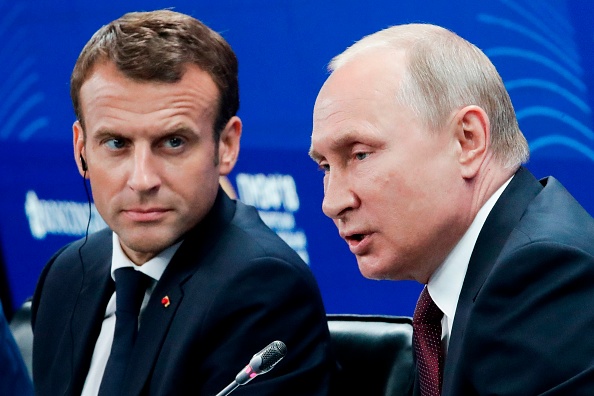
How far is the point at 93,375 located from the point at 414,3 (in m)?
1.85

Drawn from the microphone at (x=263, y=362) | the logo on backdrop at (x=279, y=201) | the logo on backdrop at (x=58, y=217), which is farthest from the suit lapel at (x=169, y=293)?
the logo on backdrop at (x=58, y=217)

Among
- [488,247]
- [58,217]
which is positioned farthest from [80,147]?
[58,217]

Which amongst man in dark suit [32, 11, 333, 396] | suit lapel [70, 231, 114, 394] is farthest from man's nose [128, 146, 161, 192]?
suit lapel [70, 231, 114, 394]

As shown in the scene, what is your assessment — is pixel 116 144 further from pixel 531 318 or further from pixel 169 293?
pixel 531 318

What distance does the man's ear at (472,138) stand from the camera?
2.03m

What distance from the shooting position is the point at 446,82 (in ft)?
6.71

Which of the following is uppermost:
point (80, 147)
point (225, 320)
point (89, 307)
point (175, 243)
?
point (80, 147)

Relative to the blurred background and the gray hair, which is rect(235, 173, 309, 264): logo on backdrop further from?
the gray hair

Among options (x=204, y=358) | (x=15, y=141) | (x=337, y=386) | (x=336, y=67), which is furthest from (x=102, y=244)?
(x=15, y=141)

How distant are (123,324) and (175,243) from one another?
259mm

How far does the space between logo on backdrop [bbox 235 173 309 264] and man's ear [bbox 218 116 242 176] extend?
4.93ft

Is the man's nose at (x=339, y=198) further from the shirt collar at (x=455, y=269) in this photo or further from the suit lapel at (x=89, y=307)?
the suit lapel at (x=89, y=307)

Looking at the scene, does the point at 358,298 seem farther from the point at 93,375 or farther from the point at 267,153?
the point at 93,375

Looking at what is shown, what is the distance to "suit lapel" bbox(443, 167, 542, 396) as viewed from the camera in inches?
78.0
